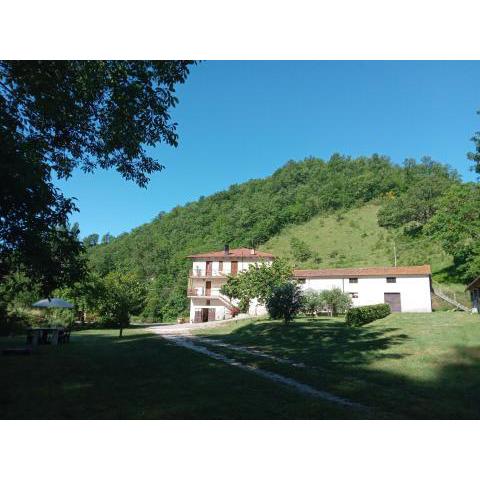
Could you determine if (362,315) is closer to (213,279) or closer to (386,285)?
(386,285)

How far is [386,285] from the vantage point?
35312 millimetres

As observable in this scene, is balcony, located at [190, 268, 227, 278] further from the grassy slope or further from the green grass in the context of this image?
the green grass

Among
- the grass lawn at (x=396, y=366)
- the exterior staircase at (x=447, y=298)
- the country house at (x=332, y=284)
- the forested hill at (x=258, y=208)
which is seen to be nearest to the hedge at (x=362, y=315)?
the grass lawn at (x=396, y=366)

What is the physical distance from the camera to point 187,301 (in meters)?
54.5

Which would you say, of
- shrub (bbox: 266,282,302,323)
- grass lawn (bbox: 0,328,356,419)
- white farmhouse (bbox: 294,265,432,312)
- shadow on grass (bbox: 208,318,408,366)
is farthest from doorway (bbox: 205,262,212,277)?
grass lawn (bbox: 0,328,356,419)

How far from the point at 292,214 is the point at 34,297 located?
55080mm

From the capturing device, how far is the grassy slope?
48.8m

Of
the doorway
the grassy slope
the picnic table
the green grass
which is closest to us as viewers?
the green grass

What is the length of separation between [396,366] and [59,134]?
10760mm

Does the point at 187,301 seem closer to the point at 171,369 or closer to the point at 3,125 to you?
the point at 171,369

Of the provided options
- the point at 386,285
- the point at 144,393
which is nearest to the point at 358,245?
the point at 386,285

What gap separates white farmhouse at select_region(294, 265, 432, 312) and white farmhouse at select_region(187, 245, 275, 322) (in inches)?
346

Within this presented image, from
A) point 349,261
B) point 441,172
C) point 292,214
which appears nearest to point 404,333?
point 349,261

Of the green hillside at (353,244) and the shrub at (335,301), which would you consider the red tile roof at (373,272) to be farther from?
the green hillside at (353,244)
